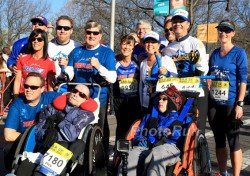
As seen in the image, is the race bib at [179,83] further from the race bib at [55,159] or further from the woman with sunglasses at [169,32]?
the race bib at [55,159]

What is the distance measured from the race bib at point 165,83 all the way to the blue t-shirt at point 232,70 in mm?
560

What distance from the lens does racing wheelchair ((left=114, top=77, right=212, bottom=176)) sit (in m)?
3.91

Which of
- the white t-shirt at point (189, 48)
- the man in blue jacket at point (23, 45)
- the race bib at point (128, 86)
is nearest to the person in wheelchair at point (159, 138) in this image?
the white t-shirt at point (189, 48)

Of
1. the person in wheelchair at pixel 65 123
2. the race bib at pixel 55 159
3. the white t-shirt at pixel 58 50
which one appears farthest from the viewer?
the white t-shirt at pixel 58 50

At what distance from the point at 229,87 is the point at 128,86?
53.2 inches

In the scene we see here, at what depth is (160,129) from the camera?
432cm

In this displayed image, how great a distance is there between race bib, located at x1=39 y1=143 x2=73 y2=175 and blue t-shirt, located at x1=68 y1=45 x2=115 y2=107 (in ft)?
4.44

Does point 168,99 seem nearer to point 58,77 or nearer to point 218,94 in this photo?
point 218,94

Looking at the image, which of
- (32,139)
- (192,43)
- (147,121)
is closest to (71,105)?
(32,139)

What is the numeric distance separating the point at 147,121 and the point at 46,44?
5.58 feet

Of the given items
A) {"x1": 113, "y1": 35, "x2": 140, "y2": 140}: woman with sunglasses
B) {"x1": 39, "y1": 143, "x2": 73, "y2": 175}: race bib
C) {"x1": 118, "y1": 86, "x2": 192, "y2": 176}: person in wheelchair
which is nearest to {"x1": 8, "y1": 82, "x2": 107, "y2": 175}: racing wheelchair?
{"x1": 39, "y1": 143, "x2": 73, "y2": 175}: race bib

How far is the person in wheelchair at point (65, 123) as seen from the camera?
3795 millimetres

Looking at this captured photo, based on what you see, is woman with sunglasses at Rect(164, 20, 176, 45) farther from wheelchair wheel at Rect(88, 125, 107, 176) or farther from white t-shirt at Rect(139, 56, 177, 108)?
wheelchair wheel at Rect(88, 125, 107, 176)

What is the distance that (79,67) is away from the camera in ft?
16.4
